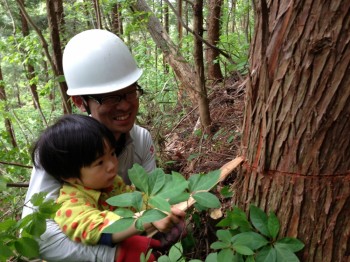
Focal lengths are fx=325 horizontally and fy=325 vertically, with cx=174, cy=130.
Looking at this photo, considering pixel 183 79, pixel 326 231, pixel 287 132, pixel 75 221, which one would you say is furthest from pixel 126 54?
pixel 183 79

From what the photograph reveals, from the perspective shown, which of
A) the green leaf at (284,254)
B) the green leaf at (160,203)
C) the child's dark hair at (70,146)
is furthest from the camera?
the child's dark hair at (70,146)

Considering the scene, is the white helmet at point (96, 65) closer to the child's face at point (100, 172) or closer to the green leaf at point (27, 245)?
the child's face at point (100, 172)

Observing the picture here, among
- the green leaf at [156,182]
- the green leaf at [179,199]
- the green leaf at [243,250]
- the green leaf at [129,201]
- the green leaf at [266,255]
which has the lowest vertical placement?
the green leaf at [266,255]

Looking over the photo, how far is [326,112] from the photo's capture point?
1062 mm

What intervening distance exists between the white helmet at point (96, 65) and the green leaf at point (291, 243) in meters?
1.20

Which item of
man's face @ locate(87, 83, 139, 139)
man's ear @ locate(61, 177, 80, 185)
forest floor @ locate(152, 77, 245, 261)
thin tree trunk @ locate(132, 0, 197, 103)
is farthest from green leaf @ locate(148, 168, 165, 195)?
thin tree trunk @ locate(132, 0, 197, 103)

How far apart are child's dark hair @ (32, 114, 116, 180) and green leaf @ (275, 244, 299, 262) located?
0.90m

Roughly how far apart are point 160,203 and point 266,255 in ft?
1.37

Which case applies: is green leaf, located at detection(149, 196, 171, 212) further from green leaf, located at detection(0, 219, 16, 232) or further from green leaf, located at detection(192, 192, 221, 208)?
green leaf, located at detection(0, 219, 16, 232)

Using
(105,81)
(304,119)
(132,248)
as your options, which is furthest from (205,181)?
(105,81)

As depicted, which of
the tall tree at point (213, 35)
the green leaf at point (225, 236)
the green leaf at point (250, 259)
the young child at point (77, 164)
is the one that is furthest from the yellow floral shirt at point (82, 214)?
the tall tree at point (213, 35)

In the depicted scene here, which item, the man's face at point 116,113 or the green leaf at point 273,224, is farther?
the man's face at point 116,113

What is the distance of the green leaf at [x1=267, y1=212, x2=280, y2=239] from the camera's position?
115 cm

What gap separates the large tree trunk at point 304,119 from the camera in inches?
40.4
